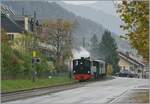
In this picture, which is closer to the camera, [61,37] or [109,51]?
[61,37]

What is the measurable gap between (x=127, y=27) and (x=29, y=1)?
370ft

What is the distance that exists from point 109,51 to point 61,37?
45024 millimetres

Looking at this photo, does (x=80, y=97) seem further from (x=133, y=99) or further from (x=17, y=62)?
(x=17, y=62)

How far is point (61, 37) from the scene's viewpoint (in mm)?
102062

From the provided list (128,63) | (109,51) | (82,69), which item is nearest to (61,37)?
(82,69)

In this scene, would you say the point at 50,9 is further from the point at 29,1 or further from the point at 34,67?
the point at 34,67

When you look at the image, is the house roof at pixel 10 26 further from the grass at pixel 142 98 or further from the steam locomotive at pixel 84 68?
A: the grass at pixel 142 98

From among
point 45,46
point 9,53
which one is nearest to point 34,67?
point 9,53

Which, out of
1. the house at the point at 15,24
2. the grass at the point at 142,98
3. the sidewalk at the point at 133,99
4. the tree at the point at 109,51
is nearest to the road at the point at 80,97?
the sidewalk at the point at 133,99

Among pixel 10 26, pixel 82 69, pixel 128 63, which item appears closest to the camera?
pixel 82 69

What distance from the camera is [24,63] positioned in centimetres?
6644

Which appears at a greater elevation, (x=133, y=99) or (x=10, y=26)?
(x=10, y=26)

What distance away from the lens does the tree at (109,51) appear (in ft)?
465

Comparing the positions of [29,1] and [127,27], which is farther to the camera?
[29,1]
